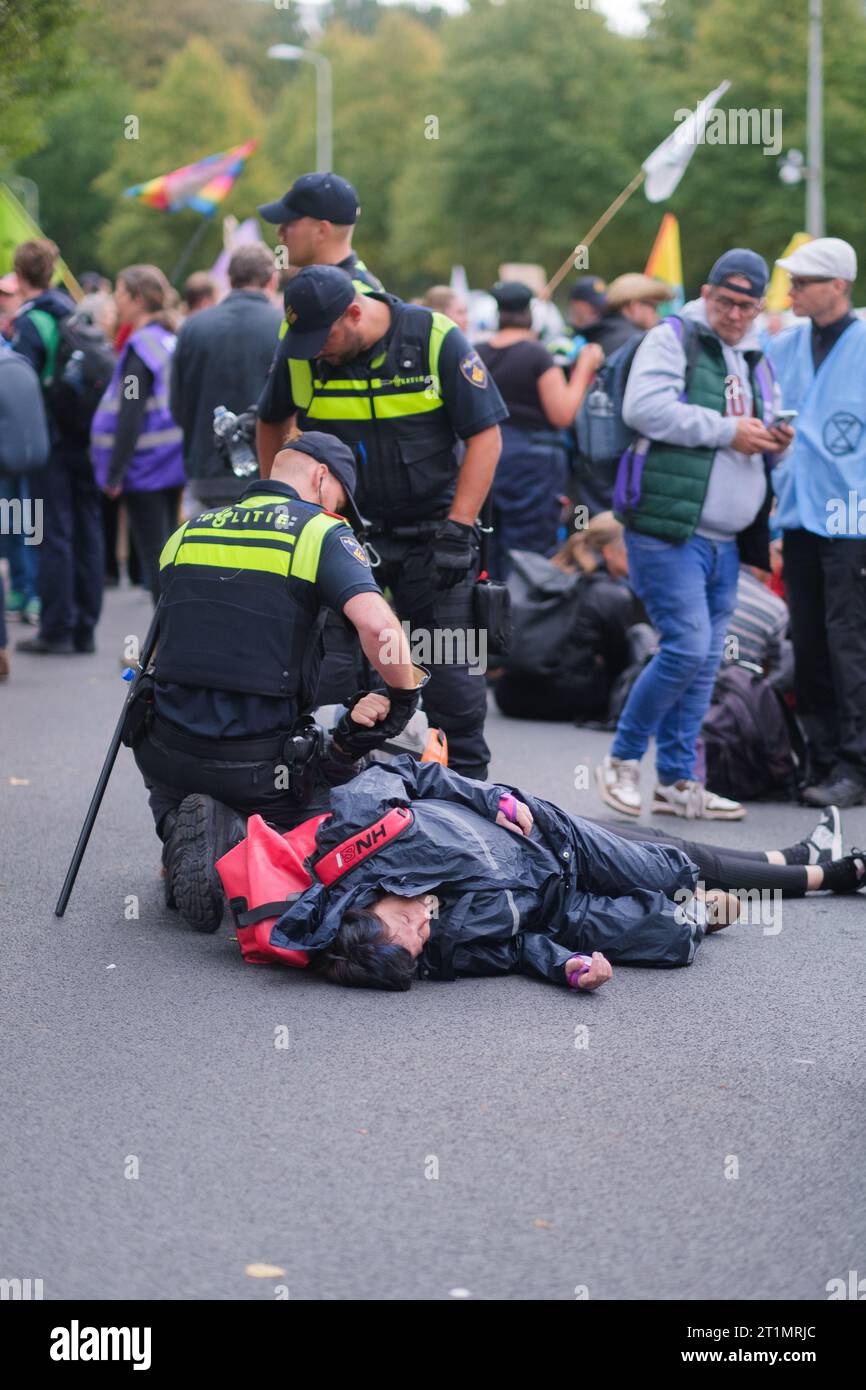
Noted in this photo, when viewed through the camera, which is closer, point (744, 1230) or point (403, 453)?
point (744, 1230)

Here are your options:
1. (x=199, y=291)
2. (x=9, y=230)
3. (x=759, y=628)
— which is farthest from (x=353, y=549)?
(x=9, y=230)

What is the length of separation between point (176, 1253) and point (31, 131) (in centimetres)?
1097

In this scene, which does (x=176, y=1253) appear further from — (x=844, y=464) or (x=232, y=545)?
(x=844, y=464)

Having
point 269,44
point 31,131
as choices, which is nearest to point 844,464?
point 31,131

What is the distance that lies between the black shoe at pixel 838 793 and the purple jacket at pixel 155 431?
4.80 m

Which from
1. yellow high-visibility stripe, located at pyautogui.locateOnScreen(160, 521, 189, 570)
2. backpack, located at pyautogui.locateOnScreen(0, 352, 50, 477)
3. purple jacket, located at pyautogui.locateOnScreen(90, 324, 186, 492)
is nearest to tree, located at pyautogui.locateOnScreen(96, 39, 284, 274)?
purple jacket, located at pyautogui.locateOnScreen(90, 324, 186, 492)

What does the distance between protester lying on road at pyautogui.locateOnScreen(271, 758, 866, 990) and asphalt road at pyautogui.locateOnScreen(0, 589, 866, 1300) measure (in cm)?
9

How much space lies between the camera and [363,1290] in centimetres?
326

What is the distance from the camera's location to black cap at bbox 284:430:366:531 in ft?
18.5

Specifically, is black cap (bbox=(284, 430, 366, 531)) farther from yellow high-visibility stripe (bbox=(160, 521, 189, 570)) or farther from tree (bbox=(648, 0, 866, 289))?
tree (bbox=(648, 0, 866, 289))

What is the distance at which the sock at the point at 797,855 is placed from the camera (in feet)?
19.9

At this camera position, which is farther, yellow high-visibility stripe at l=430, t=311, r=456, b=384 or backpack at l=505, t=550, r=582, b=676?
backpack at l=505, t=550, r=582, b=676

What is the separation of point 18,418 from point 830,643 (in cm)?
406

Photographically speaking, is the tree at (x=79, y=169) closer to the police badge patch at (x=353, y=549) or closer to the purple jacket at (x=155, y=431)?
the purple jacket at (x=155, y=431)
